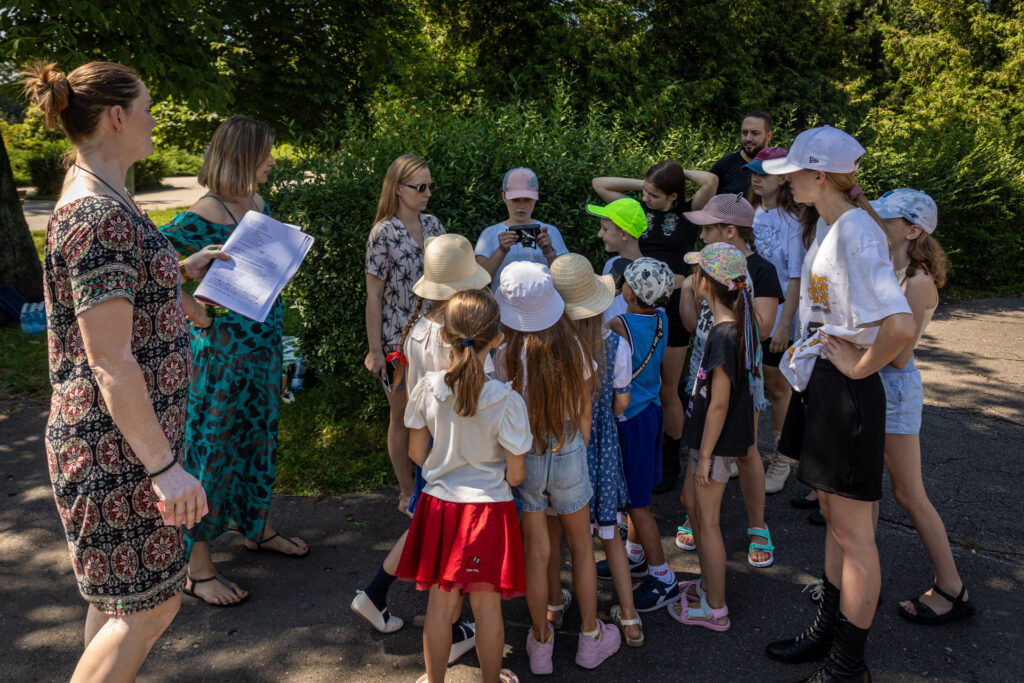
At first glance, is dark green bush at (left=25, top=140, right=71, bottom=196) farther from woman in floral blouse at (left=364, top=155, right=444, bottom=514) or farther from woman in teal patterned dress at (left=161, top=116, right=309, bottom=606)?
woman in teal patterned dress at (left=161, top=116, right=309, bottom=606)

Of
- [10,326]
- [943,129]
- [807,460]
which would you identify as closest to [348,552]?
[807,460]

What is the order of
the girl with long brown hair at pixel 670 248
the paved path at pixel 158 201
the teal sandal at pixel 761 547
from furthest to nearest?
1. the paved path at pixel 158 201
2. the girl with long brown hair at pixel 670 248
3. the teal sandal at pixel 761 547

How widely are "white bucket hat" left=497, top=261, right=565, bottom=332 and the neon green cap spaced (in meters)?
1.34

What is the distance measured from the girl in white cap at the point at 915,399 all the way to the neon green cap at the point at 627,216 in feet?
4.03

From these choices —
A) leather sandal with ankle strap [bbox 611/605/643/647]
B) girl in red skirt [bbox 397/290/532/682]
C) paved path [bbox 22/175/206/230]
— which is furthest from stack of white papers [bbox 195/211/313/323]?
paved path [bbox 22/175/206/230]

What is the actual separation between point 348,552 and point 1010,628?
3.23m

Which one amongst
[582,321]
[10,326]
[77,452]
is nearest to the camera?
[77,452]

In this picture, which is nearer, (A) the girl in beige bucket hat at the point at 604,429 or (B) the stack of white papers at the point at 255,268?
(B) the stack of white papers at the point at 255,268

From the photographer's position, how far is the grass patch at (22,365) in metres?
6.45

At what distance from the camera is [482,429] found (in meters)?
2.71

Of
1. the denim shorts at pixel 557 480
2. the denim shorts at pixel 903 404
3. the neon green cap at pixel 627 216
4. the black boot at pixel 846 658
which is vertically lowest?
the black boot at pixel 846 658

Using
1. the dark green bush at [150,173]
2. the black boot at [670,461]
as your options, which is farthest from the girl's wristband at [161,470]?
the dark green bush at [150,173]

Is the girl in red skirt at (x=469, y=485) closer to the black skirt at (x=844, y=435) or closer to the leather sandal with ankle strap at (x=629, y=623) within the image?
the leather sandal with ankle strap at (x=629, y=623)

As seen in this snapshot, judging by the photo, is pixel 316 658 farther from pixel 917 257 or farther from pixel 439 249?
pixel 917 257
